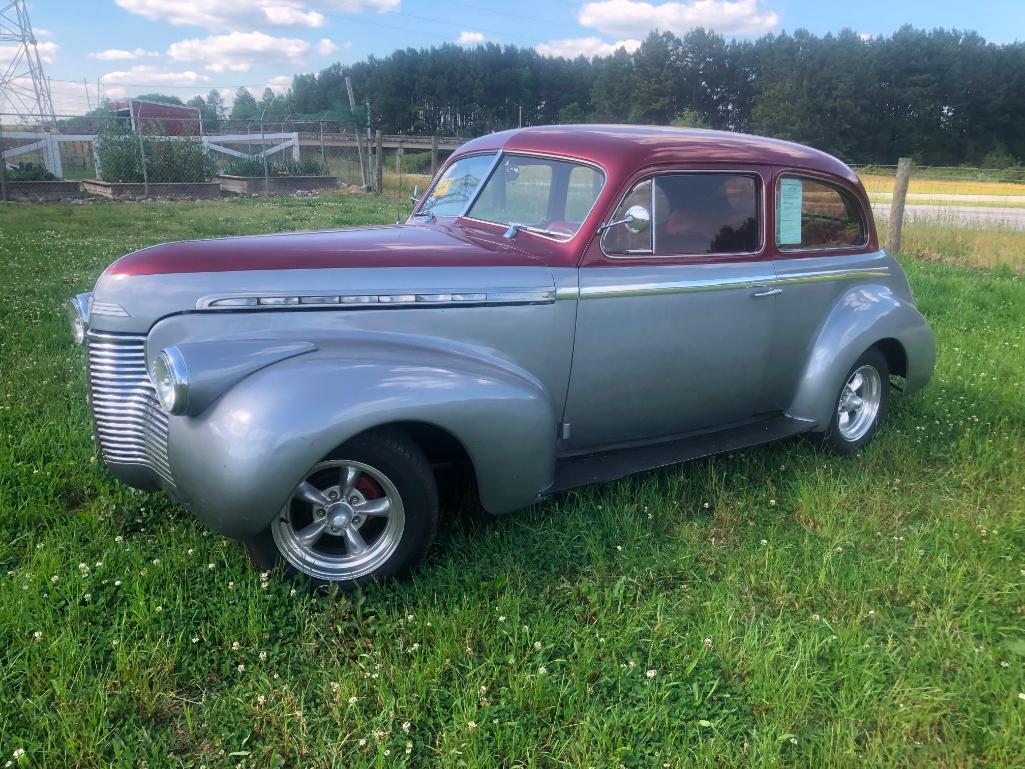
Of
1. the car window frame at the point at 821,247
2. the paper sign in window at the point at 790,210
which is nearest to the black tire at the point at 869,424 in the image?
the car window frame at the point at 821,247

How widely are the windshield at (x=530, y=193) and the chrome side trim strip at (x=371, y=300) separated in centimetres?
45

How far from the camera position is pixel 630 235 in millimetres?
3385

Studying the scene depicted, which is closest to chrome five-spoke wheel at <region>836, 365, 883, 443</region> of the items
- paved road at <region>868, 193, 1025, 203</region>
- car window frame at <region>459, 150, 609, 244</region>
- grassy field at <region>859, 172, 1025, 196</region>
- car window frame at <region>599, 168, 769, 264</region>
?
car window frame at <region>599, 168, 769, 264</region>

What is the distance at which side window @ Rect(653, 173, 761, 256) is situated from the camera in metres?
3.54

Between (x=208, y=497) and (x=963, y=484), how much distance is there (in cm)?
372

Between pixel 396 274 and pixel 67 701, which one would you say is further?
pixel 396 274

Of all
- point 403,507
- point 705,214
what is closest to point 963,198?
point 705,214

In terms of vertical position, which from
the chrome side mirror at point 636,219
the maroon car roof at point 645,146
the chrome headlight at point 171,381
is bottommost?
the chrome headlight at point 171,381

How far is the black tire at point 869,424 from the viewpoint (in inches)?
167

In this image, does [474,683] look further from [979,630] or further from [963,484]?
[963,484]

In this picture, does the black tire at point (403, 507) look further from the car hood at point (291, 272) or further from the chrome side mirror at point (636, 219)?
the chrome side mirror at point (636, 219)

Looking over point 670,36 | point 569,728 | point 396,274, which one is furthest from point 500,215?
point 670,36

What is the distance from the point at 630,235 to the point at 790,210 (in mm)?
1179

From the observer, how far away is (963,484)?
3.90m
